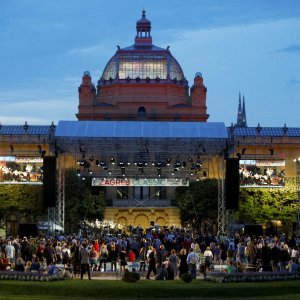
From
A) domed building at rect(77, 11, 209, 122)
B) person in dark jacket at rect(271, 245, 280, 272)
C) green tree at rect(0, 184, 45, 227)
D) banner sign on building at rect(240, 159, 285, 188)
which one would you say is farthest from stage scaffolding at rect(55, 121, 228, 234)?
domed building at rect(77, 11, 209, 122)

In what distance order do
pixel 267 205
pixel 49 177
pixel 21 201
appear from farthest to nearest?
pixel 267 205 → pixel 21 201 → pixel 49 177

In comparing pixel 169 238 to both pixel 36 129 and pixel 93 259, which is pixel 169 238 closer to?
pixel 93 259

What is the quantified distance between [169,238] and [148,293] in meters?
20.4

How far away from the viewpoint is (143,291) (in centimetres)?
4031

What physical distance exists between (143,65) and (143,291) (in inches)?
4655

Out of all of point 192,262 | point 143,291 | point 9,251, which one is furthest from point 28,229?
point 143,291

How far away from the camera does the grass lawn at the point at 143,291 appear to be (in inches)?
1570

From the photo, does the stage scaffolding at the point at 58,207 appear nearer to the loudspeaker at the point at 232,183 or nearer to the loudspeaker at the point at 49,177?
the loudspeaker at the point at 49,177

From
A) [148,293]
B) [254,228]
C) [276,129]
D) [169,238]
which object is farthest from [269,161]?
[276,129]

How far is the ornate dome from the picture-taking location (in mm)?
156625

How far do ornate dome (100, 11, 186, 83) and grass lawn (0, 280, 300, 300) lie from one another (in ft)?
373

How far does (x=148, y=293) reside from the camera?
40.2 metres

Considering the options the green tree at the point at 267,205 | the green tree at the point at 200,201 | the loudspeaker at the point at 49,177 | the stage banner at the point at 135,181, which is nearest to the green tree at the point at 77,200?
the green tree at the point at 200,201

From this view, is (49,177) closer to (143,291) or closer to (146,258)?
(146,258)
